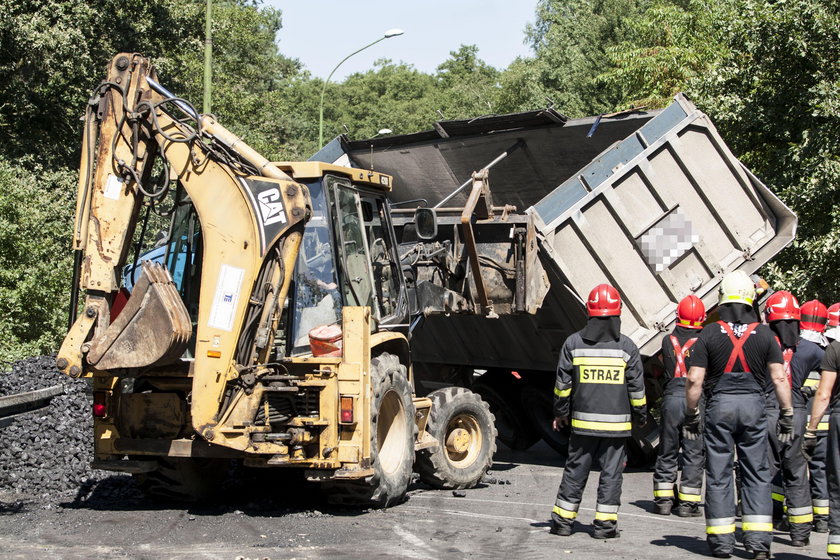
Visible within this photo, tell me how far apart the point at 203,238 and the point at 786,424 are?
3914mm

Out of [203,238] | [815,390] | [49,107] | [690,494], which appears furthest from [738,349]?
[49,107]

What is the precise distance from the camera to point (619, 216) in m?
9.54

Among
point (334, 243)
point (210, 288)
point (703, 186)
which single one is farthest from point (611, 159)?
point (210, 288)

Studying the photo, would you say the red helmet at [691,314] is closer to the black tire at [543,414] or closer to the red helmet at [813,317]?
the red helmet at [813,317]

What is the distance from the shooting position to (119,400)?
7.20 metres

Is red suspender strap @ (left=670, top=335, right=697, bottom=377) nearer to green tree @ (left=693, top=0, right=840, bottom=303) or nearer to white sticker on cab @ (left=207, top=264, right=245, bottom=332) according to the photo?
white sticker on cab @ (left=207, top=264, right=245, bottom=332)

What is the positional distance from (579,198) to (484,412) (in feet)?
A: 6.86

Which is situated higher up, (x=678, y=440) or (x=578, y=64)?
(x=578, y=64)

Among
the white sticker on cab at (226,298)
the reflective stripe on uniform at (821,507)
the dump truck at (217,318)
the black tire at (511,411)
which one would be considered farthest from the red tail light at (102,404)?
the black tire at (511,411)

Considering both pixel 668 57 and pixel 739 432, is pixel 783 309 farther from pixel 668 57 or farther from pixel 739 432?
pixel 668 57

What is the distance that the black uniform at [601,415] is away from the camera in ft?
22.0

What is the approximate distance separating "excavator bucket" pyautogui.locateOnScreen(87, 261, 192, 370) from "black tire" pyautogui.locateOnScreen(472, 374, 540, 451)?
5520mm

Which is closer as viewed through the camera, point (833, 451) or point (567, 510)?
point (833, 451)

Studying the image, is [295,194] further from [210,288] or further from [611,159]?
[611,159]
